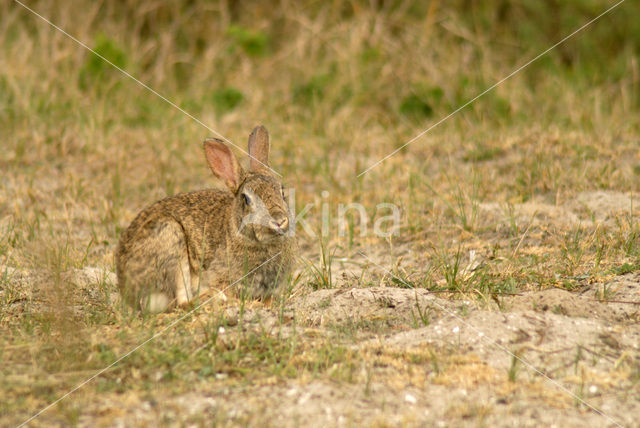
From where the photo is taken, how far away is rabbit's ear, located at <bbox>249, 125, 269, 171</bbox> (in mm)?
5086

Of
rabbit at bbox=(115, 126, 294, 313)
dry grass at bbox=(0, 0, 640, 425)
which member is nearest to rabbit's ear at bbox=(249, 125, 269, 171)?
rabbit at bbox=(115, 126, 294, 313)

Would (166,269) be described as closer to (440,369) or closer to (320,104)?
(440,369)

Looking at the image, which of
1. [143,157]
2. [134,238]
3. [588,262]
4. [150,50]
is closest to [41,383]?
[134,238]

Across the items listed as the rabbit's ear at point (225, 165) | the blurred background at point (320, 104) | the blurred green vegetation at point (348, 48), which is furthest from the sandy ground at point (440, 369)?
the blurred green vegetation at point (348, 48)

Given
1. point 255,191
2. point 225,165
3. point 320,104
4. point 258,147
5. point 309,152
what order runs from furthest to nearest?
point 320,104, point 309,152, point 258,147, point 225,165, point 255,191

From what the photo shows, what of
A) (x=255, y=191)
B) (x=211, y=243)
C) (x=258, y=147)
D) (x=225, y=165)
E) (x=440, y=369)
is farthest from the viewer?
(x=258, y=147)

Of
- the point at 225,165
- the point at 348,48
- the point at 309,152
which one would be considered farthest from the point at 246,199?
the point at 348,48

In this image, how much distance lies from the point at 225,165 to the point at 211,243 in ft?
1.67

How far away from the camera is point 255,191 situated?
4.64 metres

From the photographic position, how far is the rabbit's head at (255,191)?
4.54m

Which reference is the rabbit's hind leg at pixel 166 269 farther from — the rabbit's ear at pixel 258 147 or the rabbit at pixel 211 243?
the rabbit's ear at pixel 258 147

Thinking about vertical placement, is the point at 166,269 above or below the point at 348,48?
below

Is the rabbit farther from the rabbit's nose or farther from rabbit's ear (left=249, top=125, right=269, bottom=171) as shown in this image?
rabbit's ear (left=249, top=125, right=269, bottom=171)

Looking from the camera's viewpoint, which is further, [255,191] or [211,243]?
[211,243]
